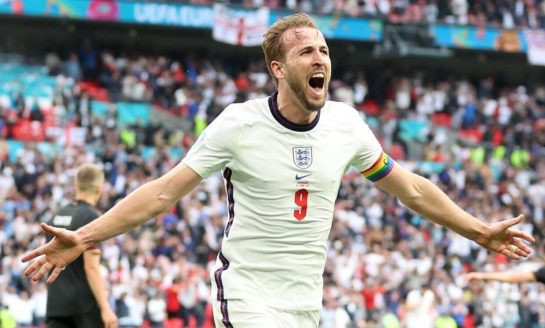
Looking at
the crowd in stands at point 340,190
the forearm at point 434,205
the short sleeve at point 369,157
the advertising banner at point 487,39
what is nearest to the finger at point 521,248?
the forearm at point 434,205

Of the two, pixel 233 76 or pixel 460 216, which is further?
pixel 233 76

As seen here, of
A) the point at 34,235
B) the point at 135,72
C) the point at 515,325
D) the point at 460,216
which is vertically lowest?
the point at 515,325

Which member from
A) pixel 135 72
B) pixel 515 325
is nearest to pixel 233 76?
pixel 135 72

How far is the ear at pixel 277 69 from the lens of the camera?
5672 millimetres

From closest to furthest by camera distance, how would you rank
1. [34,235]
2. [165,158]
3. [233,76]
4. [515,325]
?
[34,235] → [515,325] → [165,158] → [233,76]

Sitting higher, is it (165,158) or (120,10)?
(120,10)

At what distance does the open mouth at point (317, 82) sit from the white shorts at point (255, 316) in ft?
3.47

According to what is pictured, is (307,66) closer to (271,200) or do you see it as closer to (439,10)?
(271,200)

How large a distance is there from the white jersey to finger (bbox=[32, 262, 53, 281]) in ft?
2.65

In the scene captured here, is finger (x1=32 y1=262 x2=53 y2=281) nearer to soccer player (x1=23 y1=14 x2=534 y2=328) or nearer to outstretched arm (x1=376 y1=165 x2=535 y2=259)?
soccer player (x1=23 y1=14 x2=534 y2=328)

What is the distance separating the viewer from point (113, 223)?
5301mm

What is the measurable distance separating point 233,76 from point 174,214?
10.8 meters

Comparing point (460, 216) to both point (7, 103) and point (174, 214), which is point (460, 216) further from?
point (7, 103)

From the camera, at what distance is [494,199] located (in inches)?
1080
